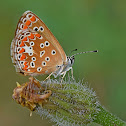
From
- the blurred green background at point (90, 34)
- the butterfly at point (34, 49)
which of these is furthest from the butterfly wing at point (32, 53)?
the blurred green background at point (90, 34)

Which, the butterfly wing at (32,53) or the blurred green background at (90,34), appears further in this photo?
the blurred green background at (90,34)

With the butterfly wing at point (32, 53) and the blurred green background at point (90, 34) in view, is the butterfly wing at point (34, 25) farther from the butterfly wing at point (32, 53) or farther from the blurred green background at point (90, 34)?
the blurred green background at point (90, 34)

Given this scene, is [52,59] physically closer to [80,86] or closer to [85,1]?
[80,86]

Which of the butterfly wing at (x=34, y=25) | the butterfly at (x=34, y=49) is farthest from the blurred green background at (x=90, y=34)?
the butterfly wing at (x=34, y=25)

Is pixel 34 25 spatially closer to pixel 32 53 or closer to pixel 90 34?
pixel 32 53

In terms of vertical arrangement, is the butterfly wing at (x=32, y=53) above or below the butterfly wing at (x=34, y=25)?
below

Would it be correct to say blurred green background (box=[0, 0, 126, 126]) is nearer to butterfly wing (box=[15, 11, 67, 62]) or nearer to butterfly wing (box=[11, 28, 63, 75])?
butterfly wing (box=[11, 28, 63, 75])

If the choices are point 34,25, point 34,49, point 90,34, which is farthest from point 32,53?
point 90,34
